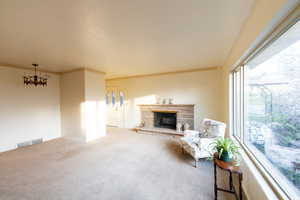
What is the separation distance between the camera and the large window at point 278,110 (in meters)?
1.05

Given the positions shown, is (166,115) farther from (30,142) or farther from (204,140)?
(30,142)

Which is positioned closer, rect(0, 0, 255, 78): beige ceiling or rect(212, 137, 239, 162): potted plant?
rect(0, 0, 255, 78): beige ceiling

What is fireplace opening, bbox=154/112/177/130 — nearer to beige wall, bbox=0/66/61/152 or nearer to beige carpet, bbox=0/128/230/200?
beige carpet, bbox=0/128/230/200

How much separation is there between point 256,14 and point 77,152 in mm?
4433

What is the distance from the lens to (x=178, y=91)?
4.79m

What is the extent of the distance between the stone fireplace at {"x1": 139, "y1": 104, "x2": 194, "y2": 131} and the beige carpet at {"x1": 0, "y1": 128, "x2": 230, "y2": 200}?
1542 mm

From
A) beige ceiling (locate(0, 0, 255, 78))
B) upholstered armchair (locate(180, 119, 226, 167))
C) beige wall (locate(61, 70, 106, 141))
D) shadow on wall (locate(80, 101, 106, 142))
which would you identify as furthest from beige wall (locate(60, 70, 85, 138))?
upholstered armchair (locate(180, 119, 226, 167))

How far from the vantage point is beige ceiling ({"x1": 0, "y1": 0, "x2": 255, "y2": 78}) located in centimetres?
138

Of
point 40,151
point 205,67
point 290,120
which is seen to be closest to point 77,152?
point 40,151

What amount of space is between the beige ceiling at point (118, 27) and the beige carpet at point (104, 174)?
8.29 feet

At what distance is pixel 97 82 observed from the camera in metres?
4.50

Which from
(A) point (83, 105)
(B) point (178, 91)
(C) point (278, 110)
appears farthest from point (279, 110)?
(A) point (83, 105)

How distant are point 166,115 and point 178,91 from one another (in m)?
1.18

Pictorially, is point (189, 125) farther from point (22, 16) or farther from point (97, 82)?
point (22, 16)
